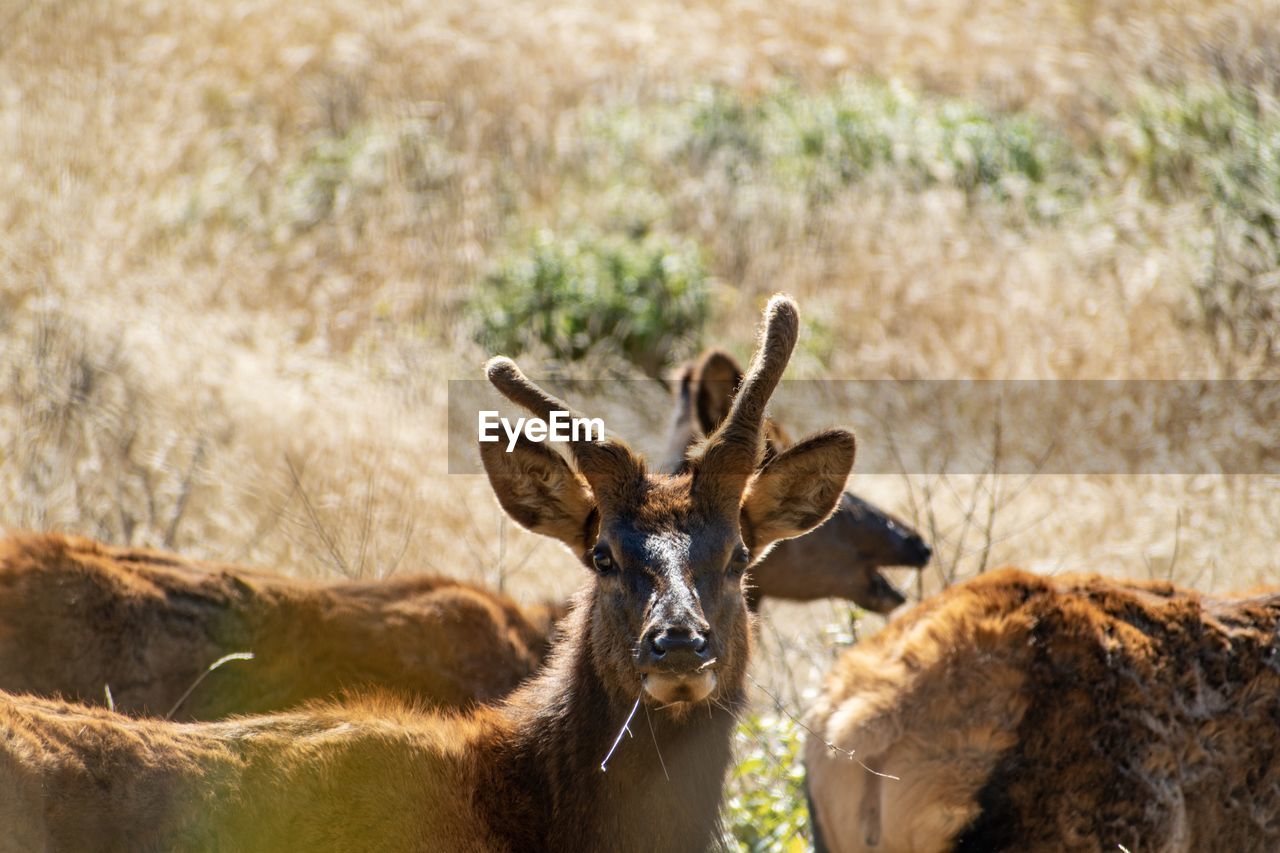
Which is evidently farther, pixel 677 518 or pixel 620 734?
pixel 677 518

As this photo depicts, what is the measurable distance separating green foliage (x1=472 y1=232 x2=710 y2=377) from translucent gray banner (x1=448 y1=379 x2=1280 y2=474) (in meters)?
0.45

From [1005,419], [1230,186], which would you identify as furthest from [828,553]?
[1230,186]

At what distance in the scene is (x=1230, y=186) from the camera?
560 inches

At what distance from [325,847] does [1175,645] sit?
3.19m

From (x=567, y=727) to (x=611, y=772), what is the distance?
0.69 feet

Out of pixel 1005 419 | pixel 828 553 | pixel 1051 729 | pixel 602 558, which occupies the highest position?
pixel 602 558

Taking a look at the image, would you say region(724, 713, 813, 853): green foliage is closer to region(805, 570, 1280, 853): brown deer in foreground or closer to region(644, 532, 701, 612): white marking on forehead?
region(805, 570, 1280, 853): brown deer in foreground

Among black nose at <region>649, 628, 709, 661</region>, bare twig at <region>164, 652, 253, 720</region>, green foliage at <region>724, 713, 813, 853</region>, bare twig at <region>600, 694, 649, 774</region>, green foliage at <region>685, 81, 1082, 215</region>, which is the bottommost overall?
green foliage at <region>685, 81, 1082, 215</region>

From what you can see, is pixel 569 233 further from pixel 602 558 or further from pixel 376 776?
pixel 376 776

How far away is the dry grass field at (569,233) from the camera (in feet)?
37.3

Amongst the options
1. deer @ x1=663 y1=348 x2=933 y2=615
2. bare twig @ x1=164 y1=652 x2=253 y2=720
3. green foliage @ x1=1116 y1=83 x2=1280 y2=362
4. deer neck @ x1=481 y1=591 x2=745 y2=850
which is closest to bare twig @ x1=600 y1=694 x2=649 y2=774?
deer neck @ x1=481 y1=591 x2=745 y2=850

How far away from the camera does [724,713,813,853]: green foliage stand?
6680 mm

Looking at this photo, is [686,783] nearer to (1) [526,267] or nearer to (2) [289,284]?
(1) [526,267]

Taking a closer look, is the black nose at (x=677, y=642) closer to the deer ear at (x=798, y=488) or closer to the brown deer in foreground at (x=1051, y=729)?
the deer ear at (x=798, y=488)
